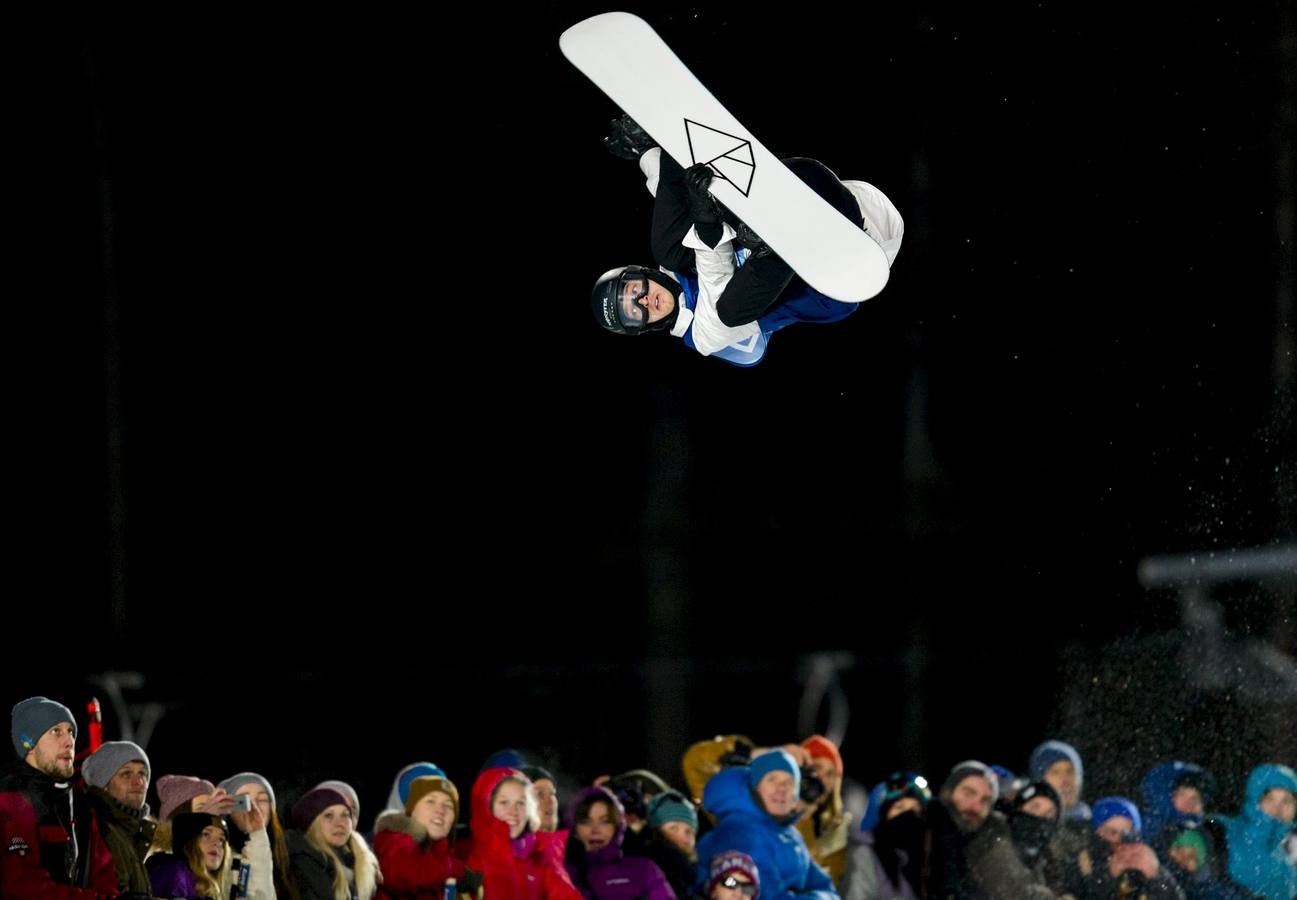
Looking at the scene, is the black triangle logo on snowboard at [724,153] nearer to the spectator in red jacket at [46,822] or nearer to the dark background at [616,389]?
the spectator in red jacket at [46,822]

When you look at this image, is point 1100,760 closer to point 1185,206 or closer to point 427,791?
point 427,791

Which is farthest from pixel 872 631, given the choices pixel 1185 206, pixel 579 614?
pixel 1185 206

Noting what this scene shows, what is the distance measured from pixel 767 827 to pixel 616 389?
151 inches

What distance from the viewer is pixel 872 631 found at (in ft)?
25.0

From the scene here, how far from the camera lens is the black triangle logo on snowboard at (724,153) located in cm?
345

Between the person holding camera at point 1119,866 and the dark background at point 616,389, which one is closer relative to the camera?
the person holding camera at point 1119,866

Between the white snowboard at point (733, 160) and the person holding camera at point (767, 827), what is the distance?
1247mm

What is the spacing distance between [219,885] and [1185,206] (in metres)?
5.73

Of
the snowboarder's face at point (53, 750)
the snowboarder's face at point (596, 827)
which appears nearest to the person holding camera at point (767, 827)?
the snowboarder's face at point (596, 827)

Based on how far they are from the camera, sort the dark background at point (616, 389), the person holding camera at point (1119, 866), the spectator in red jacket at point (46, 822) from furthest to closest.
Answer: the dark background at point (616, 389) → the person holding camera at point (1119, 866) → the spectator in red jacket at point (46, 822)

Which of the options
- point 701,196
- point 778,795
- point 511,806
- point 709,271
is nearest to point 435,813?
point 511,806

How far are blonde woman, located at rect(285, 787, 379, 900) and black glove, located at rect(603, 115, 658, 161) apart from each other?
1.50 meters

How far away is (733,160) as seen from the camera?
348cm

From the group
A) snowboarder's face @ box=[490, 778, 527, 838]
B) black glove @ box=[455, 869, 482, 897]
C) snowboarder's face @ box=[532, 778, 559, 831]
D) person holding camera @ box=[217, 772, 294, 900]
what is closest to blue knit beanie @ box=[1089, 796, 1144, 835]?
snowboarder's face @ box=[532, 778, 559, 831]
